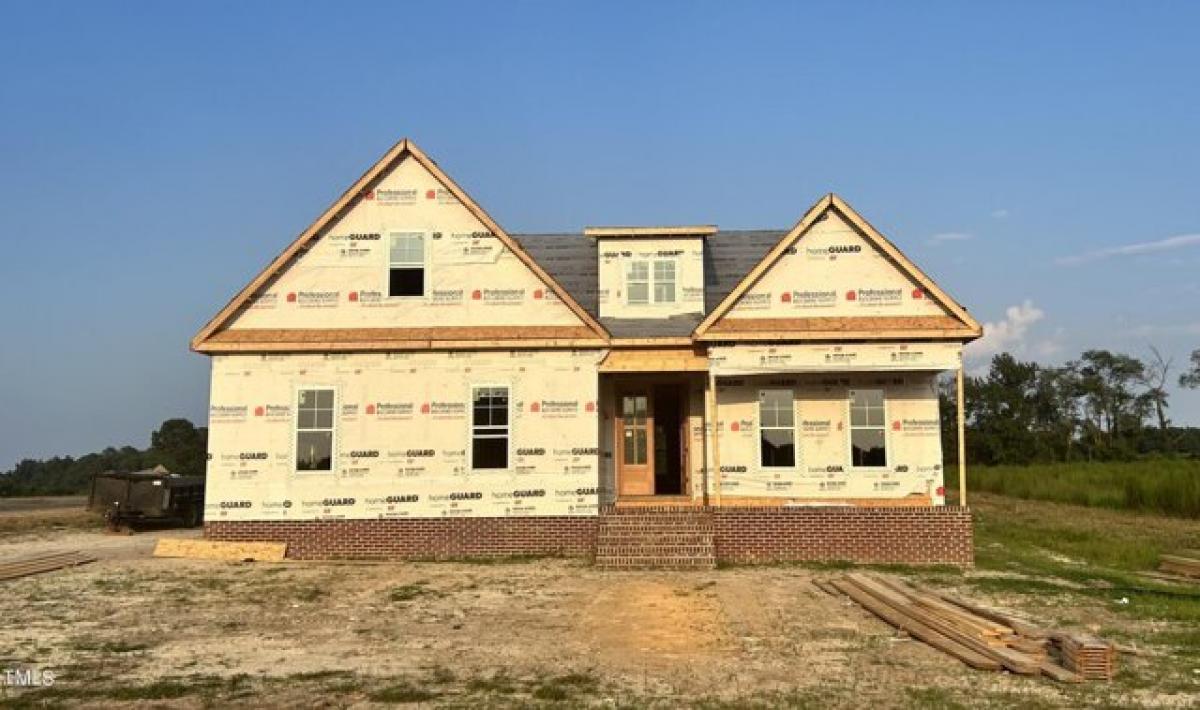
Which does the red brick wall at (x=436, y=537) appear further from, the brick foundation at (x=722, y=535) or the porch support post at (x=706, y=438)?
the porch support post at (x=706, y=438)

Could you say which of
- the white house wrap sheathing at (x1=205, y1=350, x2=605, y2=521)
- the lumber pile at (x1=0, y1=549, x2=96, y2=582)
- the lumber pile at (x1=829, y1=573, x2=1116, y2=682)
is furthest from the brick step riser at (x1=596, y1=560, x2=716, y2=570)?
the lumber pile at (x1=0, y1=549, x2=96, y2=582)

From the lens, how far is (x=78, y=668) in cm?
817

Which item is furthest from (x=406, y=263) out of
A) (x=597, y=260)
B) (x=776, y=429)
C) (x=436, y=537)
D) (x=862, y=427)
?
(x=862, y=427)

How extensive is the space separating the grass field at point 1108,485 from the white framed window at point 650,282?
764 inches

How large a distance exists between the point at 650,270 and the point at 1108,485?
24.7 metres

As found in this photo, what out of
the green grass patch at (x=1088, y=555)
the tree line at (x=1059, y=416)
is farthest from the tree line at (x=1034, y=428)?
the green grass patch at (x=1088, y=555)

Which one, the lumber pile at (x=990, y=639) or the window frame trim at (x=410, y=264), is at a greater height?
the window frame trim at (x=410, y=264)

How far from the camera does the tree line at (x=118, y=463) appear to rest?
4744cm

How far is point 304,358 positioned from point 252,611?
20.5ft

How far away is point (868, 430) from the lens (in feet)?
53.0

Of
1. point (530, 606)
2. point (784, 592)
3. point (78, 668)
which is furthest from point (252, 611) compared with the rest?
point (784, 592)

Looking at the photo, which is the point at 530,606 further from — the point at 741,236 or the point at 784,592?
the point at 741,236

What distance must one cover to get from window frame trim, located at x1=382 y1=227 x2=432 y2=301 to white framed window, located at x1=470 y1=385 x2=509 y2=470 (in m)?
2.37

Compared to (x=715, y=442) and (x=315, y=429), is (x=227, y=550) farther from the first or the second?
(x=715, y=442)
